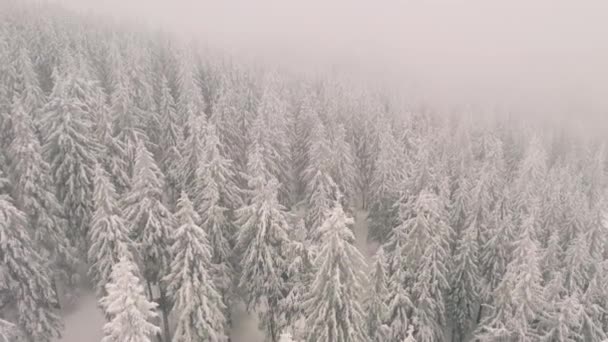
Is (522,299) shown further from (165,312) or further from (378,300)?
(165,312)

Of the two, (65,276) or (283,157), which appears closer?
(65,276)

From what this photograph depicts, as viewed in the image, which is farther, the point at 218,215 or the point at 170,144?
the point at 170,144

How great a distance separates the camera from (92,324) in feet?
107

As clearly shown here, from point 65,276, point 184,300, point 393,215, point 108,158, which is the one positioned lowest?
point 184,300

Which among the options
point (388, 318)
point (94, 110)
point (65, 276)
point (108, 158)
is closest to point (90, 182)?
point (108, 158)

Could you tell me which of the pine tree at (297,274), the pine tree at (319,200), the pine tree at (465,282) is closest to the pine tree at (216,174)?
the pine tree at (319,200)

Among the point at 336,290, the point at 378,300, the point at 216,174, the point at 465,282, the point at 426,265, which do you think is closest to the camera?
the point at 336,290

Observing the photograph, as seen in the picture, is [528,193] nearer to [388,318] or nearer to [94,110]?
[388,318]

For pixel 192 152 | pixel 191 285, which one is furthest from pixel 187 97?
pixel 191 285

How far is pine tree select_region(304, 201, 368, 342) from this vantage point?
20.4 m

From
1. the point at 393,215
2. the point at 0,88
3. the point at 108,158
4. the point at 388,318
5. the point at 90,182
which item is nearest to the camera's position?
the point at 388,318

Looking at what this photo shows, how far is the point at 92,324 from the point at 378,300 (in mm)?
22437

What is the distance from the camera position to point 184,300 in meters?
23.9

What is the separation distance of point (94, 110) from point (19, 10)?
2357 inches
